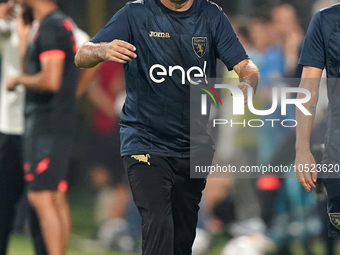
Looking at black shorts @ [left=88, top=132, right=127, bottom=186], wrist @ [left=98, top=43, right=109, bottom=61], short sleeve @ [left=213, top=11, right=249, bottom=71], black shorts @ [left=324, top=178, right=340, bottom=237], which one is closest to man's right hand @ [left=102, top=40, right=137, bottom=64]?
wrist @ [left=98, top=43, right=109, bottom=61]

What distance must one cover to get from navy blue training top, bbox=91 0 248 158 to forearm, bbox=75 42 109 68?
8 centimetres

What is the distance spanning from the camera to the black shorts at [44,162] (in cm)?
469

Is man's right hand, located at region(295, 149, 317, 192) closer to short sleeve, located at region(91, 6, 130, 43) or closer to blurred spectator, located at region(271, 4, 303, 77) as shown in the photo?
short sleeve, located at region(91, 6, 130, 43)

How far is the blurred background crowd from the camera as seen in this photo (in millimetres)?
5047

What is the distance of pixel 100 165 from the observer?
17.6 ft

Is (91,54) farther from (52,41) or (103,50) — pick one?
(52,41)

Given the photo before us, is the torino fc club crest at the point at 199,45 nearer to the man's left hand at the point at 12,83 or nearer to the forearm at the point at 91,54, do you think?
the forearm at the point at 91,54

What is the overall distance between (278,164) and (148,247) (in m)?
2.35

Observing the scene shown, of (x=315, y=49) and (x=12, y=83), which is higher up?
(x=315, y=49)

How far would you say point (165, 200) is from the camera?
3.20 metres

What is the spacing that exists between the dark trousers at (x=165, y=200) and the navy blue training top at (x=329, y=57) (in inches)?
31.3

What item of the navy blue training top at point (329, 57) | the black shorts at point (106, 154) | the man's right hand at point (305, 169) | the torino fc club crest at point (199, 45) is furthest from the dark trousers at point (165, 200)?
the black shorts at point (106, 154)

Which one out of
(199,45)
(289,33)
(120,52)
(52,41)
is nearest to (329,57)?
(199,45)

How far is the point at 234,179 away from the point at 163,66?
7.30ft
